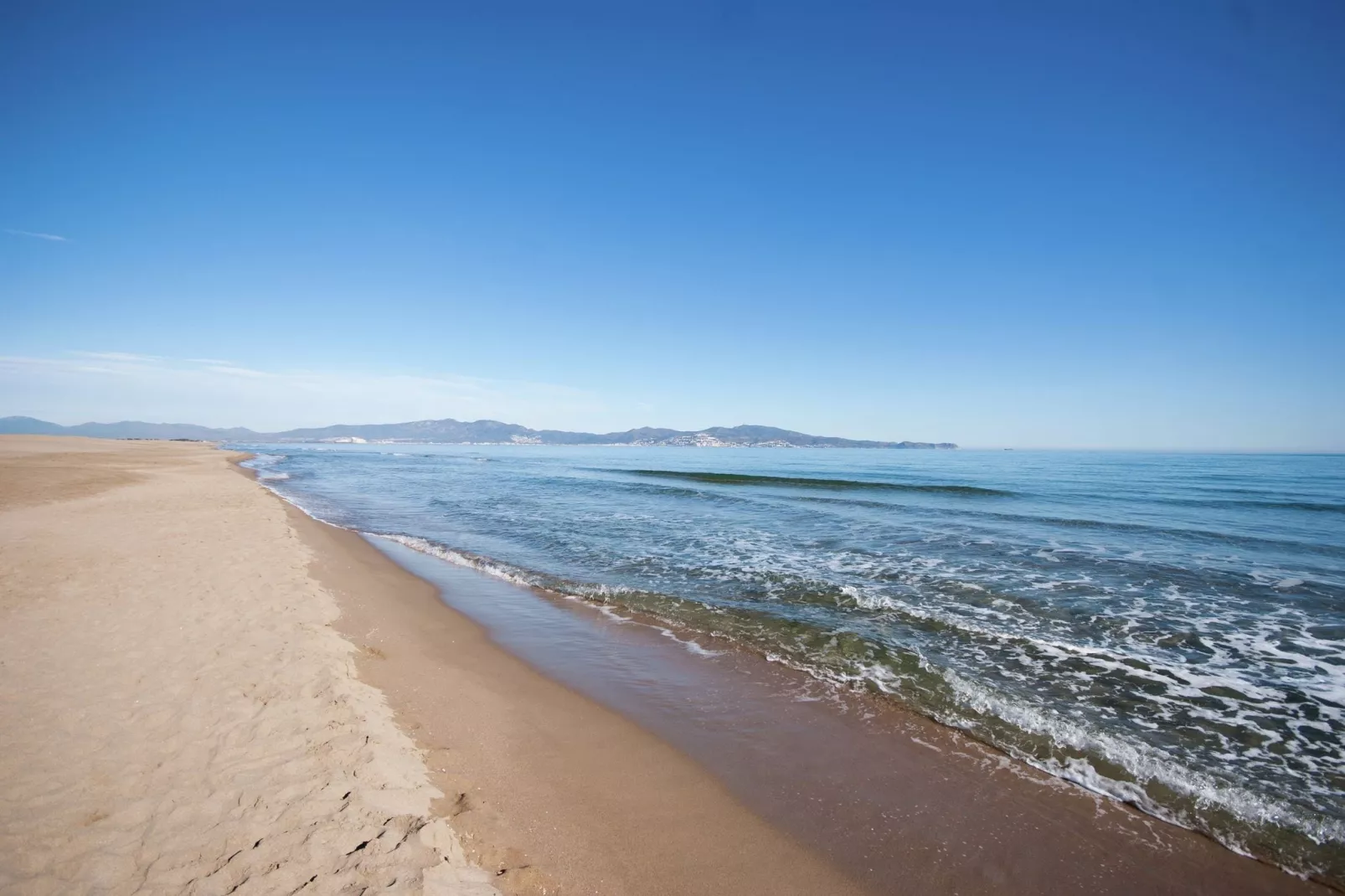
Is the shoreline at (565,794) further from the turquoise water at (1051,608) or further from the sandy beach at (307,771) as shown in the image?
the turquoise water at (1051,608)

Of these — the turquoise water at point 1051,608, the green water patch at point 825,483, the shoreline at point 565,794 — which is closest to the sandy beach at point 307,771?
the shoreline at point 565,794

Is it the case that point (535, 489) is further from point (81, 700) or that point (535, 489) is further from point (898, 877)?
point (898, 877)

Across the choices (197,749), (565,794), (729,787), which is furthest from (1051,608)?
(197,749)

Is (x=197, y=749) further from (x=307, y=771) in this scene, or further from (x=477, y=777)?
(x=477, y=777)

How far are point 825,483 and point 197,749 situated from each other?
34.7m

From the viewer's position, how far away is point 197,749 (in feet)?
14.7

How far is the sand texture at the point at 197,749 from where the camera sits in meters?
3.27

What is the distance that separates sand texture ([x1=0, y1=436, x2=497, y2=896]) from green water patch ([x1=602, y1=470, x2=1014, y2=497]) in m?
30.2

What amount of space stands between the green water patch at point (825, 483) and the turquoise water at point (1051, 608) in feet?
15.6

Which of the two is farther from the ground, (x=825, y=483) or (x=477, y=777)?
(x=825, y=483)

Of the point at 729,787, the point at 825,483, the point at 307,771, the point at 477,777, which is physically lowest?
the point at 729,787

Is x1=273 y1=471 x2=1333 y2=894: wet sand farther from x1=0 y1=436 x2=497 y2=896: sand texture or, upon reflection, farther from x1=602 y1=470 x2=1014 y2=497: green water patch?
x1=602 y1=470 x2=1014 y2=497: green water patch

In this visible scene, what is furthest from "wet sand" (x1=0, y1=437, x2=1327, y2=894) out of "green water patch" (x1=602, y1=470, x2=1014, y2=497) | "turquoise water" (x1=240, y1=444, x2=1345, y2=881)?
"green water patch" (x1=602, y1=470, x2=1014, y2=497)

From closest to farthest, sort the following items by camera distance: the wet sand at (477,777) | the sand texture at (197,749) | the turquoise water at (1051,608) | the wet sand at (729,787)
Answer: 1. the sand texture at (197,749)
2. the wet sand at (477,777)
3. the wet sand at (729,787)
4. the turquoise water at (1051,608)
